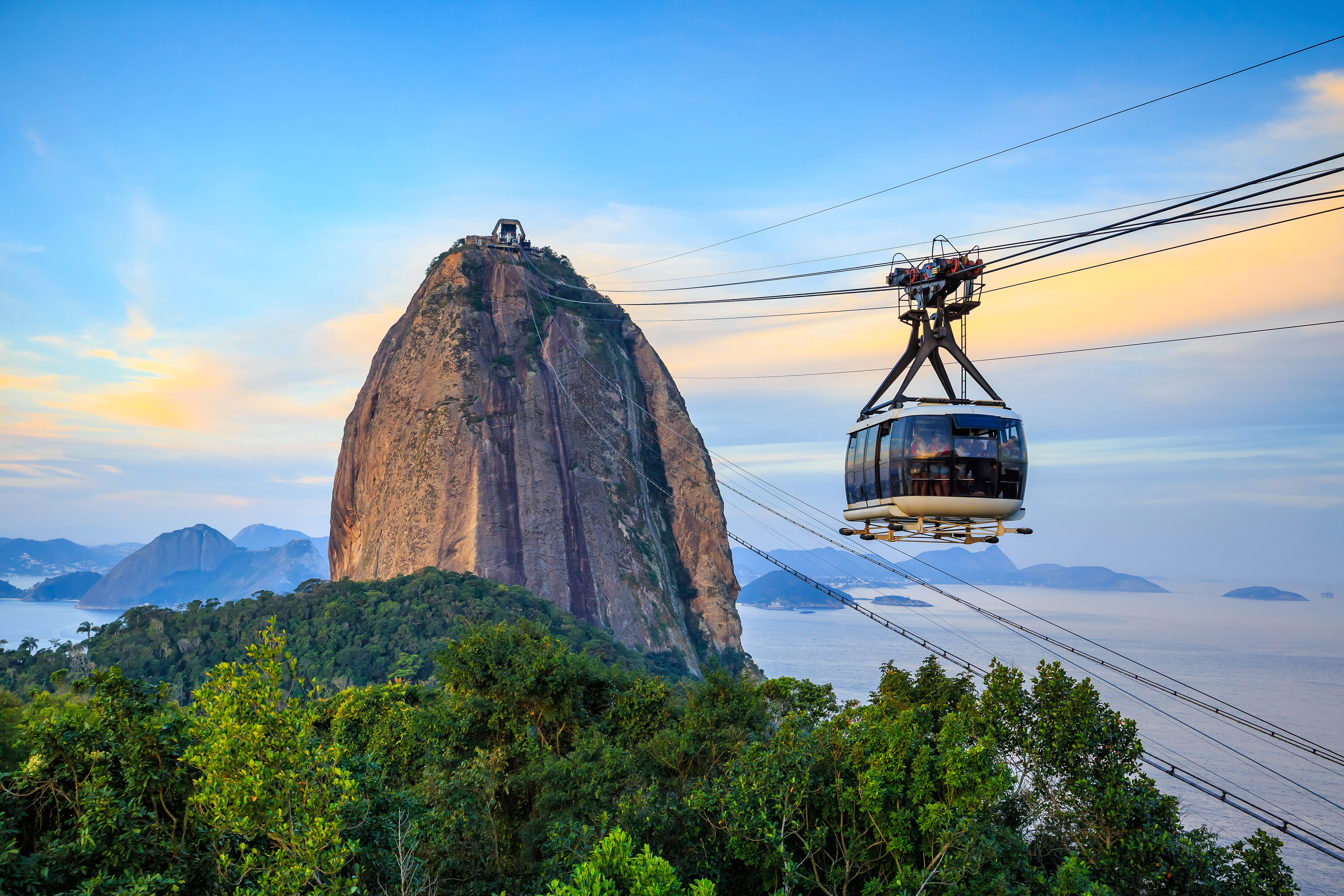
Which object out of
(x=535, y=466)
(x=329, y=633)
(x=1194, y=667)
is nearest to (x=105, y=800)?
(x=329, y=633)

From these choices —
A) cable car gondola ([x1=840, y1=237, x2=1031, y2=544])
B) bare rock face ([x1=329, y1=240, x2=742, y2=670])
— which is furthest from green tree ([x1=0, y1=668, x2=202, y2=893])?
bare rock face ([x1=329, y1=240, x2=742, y2=670])

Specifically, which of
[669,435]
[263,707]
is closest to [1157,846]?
[263,707]

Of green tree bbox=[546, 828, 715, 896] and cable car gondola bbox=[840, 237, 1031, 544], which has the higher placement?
cable car gondola bbox=[840, 237, 1031, 544]

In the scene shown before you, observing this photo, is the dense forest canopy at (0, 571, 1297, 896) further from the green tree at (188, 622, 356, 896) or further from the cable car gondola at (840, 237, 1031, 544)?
the cable car gondola at (840, 237, 1031, 544)

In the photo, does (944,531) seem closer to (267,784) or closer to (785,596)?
(267,784)

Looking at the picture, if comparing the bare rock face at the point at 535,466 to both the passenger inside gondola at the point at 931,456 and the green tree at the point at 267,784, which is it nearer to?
the passenger inside gondola at the point at 931,456

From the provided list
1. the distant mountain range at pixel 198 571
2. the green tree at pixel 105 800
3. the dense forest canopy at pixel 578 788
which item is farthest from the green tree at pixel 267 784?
the distant mountain range at pixel 198 571
